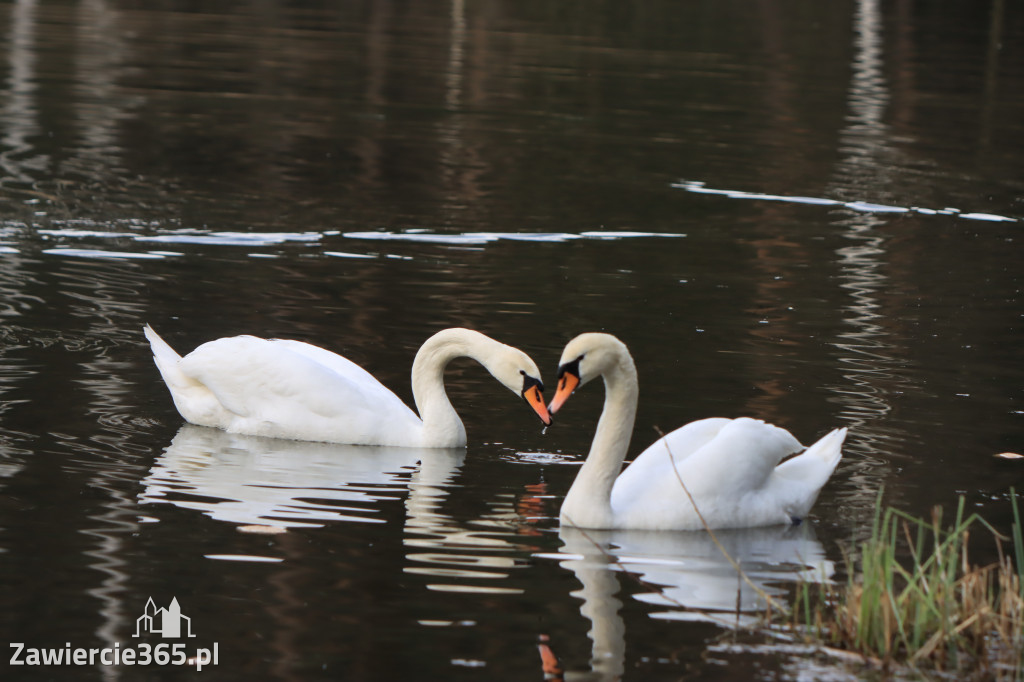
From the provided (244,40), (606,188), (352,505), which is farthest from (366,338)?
(244,40)

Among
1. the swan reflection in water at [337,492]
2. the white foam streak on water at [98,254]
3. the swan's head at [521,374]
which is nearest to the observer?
the swan reflection in water at [337,492]

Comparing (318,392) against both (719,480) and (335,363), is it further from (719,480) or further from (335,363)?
(719,480)

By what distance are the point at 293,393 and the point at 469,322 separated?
295cm

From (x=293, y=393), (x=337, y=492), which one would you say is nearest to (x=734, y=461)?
(x=337, y=492)

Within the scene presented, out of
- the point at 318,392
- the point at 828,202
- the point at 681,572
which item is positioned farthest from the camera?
the point at 828,202

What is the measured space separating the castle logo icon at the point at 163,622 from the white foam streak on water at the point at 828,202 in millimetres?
13636

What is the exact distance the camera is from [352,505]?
8695 mm

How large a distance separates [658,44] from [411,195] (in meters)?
23.8

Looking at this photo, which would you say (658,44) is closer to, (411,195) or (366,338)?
(411,195)

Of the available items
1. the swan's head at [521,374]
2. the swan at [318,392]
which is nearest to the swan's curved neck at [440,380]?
the swan at [318,392]

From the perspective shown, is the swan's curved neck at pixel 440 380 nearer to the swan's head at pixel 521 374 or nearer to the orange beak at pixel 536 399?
the swan's head at pixel 521 374

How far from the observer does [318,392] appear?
33.0ft

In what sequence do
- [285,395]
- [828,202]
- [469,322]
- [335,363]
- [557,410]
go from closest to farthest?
[557,410] → [285,395] → [335,363] → [469,322] → [828,202]

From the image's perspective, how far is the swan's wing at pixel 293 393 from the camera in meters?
10.0
